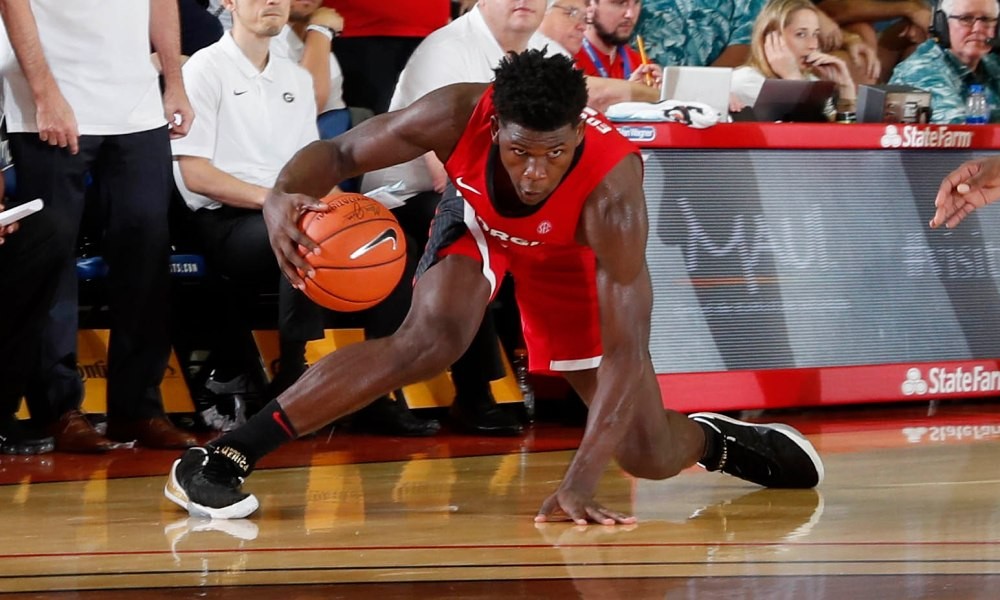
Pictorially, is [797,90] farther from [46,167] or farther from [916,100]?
[46,167]

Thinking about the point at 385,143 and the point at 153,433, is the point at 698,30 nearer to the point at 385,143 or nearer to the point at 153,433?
the point at 153,433

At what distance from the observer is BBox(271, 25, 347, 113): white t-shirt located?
685 centimetres

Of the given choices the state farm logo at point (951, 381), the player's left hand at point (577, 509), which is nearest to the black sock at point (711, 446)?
the player's left hand at point (577, 509)

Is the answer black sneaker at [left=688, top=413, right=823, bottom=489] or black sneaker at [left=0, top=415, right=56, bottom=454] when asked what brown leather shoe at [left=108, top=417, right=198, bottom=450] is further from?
black sneaker at [left=688, top=413, right=823, bottom=489]

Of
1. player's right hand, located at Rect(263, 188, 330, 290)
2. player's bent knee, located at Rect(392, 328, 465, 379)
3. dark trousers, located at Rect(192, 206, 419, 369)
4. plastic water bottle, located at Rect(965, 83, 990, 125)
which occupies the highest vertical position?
player's right hand, located at Rect(263, 188, 330, 290)

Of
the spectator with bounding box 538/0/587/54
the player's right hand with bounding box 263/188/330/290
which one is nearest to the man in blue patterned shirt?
the spectator with bounding box 538/0/587/54

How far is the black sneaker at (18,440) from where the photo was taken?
5629 mm

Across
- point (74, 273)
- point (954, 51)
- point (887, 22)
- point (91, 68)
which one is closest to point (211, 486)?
point (74, 273)

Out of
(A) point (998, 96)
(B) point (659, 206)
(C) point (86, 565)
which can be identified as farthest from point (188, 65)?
(A) point (998, 96)

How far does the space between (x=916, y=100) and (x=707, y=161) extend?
3.73 ft

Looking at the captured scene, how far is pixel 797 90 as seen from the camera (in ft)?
22.0

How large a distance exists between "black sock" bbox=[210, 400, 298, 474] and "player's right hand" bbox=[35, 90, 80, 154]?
1523 millimetres

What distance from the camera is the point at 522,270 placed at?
15.0 ft

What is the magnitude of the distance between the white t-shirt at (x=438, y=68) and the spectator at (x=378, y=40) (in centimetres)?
43
